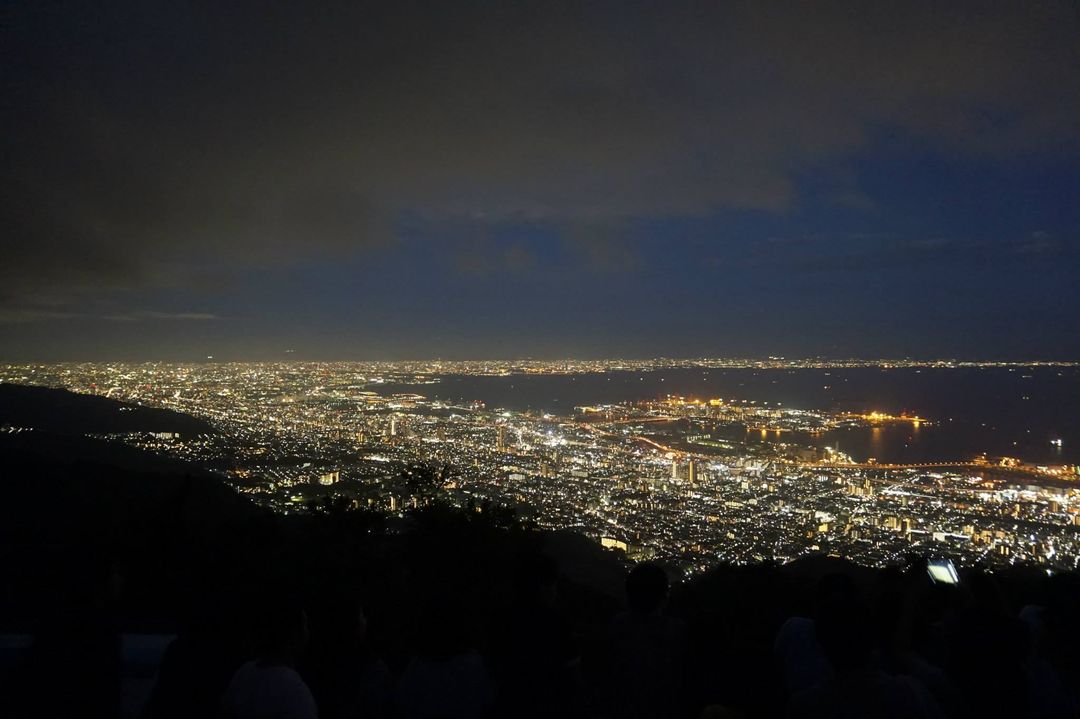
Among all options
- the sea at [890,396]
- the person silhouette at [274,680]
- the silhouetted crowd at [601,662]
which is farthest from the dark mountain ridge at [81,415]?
the person silhouette at [274,680]

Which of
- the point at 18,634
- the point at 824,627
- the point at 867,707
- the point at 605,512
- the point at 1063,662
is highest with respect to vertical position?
the point at 824,627

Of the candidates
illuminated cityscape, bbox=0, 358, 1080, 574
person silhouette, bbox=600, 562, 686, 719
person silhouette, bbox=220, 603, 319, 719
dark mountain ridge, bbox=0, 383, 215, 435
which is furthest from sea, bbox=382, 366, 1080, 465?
person silhouette, bbox=220, 603, 319, 719

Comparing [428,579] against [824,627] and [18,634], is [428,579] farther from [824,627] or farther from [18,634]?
[824,627]

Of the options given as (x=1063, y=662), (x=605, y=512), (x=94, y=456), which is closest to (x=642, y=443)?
(x=605, y=512)

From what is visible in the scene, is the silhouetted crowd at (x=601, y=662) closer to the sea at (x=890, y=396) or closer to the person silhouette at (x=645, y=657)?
the person silhouette at (x=645, y=657)

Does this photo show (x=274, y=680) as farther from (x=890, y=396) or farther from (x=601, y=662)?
(x=890, y=396)

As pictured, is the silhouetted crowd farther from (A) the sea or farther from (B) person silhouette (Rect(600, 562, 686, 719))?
(A) the sea
